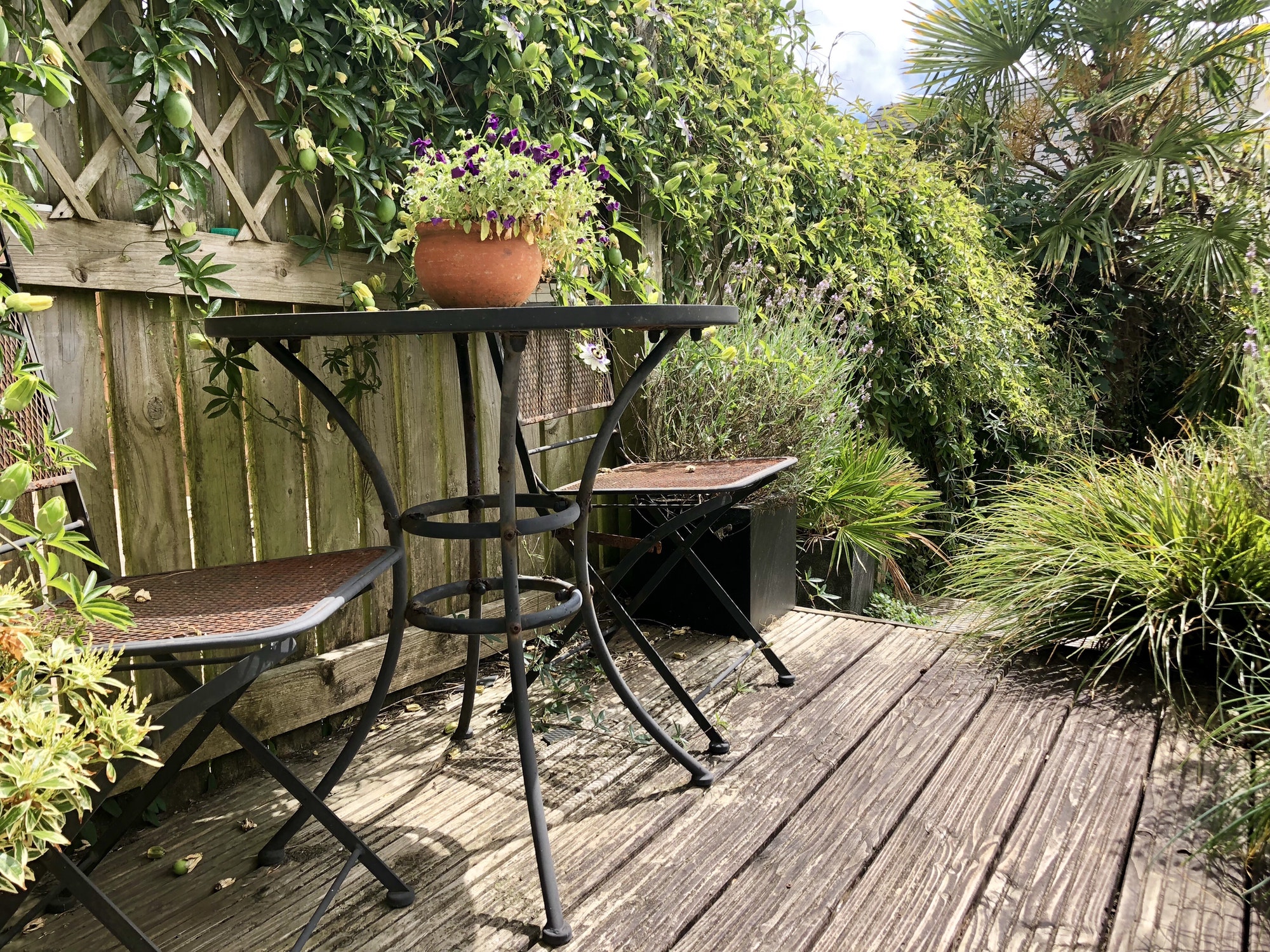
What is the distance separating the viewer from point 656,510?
274 cm

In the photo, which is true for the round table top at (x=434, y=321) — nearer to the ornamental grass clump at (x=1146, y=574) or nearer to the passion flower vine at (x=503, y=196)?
the passion flower vine at (x=503, y=196)

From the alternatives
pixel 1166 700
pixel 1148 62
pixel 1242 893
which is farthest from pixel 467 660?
pixel 1148 62

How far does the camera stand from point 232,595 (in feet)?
4.11

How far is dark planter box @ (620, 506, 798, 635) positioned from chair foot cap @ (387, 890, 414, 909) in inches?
53.4

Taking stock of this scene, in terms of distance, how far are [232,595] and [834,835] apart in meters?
1.10

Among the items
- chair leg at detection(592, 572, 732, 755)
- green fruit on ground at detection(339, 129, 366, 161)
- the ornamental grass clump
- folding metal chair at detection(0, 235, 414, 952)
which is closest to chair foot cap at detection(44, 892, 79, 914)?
folding metal chair at detection(0, 235, 414, 952)

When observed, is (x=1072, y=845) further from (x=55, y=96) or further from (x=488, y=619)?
(x=55, y=96)

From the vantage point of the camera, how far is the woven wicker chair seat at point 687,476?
1984mm

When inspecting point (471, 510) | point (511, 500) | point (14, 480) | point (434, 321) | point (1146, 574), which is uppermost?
point (434, 321)

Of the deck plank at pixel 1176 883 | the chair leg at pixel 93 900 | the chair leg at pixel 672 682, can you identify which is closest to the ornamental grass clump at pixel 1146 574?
the deck plank at pixel 1176 883

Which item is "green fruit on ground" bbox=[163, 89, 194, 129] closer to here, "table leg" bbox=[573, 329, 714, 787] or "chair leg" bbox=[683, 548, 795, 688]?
"table leg" bbox=[573, 329, 714, 787]

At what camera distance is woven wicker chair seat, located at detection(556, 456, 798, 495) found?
1.98 m

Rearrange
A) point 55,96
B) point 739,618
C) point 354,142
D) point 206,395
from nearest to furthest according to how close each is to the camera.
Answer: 1. point 55,96
2. point 206,395
3. point 354,142
4. point 739,618

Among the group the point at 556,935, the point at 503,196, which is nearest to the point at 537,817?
the point at 556,935
